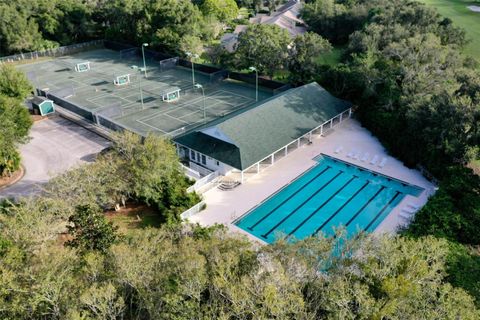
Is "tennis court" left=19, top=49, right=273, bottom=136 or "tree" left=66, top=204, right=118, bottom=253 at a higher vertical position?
"tree" left=66, top=204, right=118, bottom=253

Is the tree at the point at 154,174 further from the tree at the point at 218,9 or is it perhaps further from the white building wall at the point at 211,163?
the tree at the point at 218,9

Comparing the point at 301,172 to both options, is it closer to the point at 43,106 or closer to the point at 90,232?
the point at 90,232

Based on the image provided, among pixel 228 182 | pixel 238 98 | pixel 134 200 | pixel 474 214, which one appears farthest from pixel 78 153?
pixel 474 214

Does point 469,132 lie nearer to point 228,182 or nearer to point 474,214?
point 474,214

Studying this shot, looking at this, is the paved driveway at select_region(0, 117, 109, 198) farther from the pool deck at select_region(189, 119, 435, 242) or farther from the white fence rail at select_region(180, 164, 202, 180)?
the pool deck at select_region(189, 119, 435, 242)

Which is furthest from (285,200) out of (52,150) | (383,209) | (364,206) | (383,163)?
(52,150)

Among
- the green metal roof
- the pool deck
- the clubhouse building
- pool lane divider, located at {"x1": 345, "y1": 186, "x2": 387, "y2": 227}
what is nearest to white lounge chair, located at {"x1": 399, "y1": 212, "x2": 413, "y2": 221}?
the pool deck

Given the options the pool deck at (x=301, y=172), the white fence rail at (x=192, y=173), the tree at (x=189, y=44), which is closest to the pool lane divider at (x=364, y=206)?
the pool deck at (x=301, y=172)
